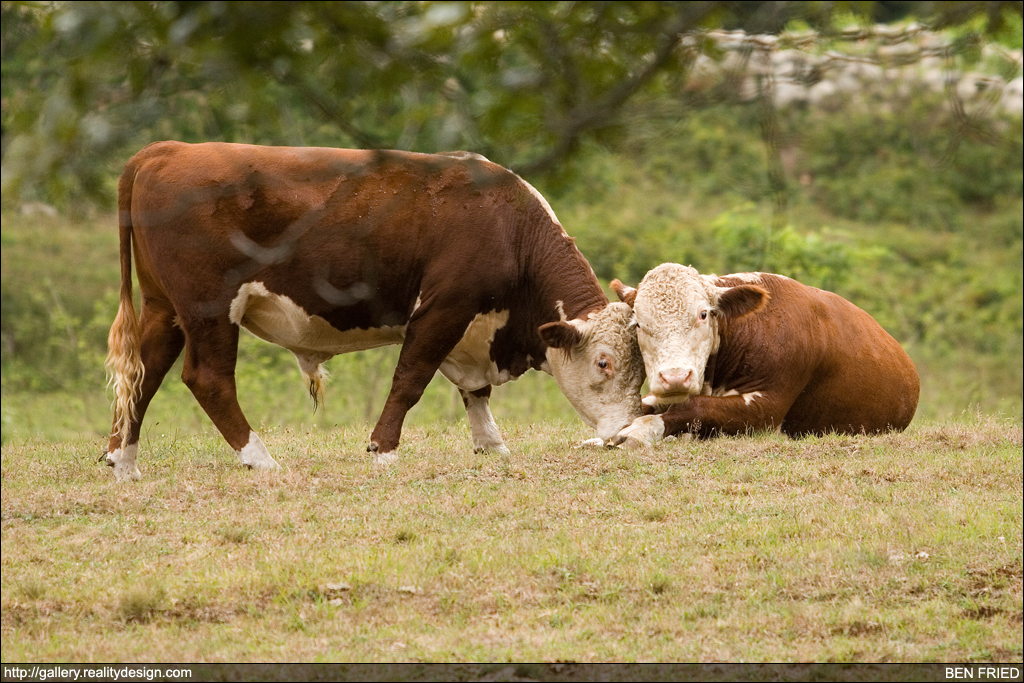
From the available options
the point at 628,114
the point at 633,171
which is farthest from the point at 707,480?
the point at 633,171

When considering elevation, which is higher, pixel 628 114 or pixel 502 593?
pixel 628 114

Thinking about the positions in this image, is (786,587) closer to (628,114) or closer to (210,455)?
(628,114)

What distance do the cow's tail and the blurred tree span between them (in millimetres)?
4300

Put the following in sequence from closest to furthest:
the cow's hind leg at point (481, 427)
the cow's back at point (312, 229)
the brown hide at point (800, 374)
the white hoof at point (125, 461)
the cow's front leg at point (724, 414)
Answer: the cow's back at point (312, 229), the white hoof at point (125, 461), the cow's front leg at point (724, 414), the brown hide at point (800, 374), the cow's hind leg at point (481, 427)

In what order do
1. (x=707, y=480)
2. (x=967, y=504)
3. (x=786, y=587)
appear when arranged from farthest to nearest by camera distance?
(x=707, y=480)
(x=967, y=504)
(x=786, y=587)

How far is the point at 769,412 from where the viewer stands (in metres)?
9.51

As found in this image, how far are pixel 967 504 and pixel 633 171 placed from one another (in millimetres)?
19426

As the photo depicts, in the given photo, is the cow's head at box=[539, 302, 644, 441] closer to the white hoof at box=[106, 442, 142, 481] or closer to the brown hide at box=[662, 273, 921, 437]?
the brown hide at box=[662, 273, 921, 437]

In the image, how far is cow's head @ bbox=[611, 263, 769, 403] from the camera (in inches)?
350

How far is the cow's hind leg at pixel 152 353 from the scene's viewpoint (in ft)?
28.2

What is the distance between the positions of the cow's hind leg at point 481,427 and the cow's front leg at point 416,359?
2.74ft

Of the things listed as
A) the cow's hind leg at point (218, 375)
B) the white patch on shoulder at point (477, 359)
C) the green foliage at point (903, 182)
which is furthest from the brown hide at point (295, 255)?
the green foliage at point (903, 182)

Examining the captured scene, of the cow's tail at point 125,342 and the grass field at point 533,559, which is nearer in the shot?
the grass field at point 533,559

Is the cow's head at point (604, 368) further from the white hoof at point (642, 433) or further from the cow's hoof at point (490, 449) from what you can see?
the cow's hoof at point (490, 449)
